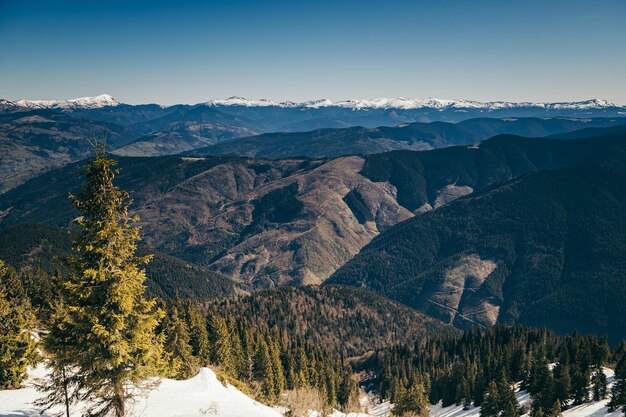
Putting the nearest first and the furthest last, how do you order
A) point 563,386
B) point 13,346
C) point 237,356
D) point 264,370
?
point 13,346 < point 264,370 < point 237,356 < point 563,386

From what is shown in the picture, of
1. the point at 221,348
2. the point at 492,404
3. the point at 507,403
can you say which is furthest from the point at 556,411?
the point at 221,348

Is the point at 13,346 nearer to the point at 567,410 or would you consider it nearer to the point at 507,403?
the point at 507,403

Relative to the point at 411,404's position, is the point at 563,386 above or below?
above

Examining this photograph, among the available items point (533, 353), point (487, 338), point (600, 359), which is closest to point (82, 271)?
point (600, 359)

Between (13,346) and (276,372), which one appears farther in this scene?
(276,372)

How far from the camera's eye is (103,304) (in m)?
29.8

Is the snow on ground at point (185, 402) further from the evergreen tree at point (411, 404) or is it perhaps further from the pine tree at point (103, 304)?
the evergreen tree at point (411, 404)

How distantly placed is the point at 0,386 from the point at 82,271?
1348 inches

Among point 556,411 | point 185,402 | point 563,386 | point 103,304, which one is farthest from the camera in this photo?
point 563,386

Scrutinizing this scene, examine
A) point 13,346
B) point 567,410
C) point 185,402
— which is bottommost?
point 567,410

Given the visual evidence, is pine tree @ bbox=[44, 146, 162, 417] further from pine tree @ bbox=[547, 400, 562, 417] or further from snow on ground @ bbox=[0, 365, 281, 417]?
pine tree @ bbox=[547, 400, 562, 417]

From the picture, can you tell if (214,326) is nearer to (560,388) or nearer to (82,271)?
(82,271)

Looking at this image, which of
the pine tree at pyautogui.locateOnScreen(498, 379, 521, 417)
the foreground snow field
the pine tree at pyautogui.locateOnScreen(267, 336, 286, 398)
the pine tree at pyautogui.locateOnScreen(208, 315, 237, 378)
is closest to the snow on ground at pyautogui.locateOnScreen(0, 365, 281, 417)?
the foreground snow field

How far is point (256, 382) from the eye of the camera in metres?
96.1
